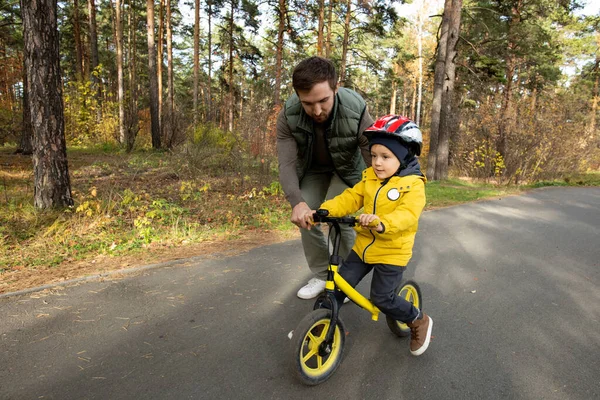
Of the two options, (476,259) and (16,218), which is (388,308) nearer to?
(476,259)

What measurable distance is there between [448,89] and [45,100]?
11.8 meters

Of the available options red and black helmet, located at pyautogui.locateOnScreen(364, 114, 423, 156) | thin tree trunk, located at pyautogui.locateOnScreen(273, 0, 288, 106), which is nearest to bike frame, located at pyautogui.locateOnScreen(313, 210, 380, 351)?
red and black helmet, located at pyautogui.locateOnScreen(364, 114, 423, 156)

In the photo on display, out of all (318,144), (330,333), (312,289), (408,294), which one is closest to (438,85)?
(318,144)

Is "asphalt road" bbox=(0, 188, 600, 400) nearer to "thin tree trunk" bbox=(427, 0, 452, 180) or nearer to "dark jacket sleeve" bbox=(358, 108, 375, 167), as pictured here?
"dark jacket sleeve" bbox=(358, 108, 375, 167)

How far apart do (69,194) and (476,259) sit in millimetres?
6063

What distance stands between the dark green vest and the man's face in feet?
0.40

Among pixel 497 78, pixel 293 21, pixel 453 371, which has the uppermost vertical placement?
pixel 293 21

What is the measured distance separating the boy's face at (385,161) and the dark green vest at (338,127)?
1.61ft

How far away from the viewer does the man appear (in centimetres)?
246

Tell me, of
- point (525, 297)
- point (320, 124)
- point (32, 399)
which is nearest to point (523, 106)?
point (525, 297)

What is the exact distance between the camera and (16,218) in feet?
16.1

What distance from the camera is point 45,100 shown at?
5.11 m

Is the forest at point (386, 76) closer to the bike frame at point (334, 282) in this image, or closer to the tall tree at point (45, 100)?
the tall tree at point (45, 100)

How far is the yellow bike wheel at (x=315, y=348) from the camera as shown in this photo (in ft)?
7.10
